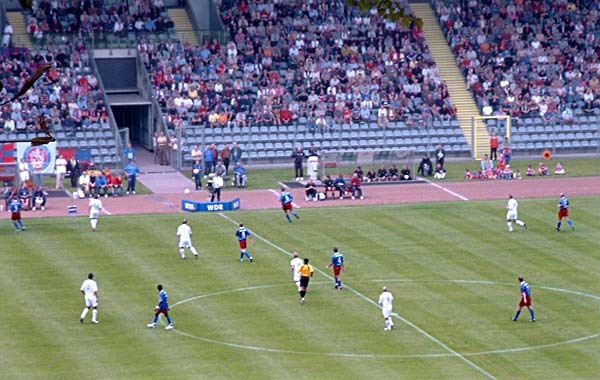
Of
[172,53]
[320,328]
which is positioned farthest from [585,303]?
[172,53]

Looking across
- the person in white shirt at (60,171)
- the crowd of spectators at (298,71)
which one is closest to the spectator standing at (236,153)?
the crowd of spectators at (298,71)

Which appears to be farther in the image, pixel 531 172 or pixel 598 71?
pixel 598 71

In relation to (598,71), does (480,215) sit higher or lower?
lower

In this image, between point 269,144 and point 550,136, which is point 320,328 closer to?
point 269,144

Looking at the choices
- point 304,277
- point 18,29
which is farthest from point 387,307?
point 18,29

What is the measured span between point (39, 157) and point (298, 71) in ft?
57.2

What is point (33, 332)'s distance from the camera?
3584 centimetres

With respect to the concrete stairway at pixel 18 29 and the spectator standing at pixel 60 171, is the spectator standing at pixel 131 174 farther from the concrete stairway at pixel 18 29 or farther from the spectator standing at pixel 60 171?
the concrete stairway at pixel 18 29

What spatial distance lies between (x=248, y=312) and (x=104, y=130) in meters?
29.3

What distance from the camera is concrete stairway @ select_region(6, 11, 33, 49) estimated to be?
70500 millimetres

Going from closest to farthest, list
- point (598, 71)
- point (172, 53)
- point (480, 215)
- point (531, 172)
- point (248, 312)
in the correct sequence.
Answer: point (248, 312)
point (480, 215)
point (531, 172)
point (172, 53)
point (598, 71)

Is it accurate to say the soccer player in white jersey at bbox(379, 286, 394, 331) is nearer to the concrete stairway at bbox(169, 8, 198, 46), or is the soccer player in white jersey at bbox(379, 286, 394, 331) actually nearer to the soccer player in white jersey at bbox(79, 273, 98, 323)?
the soccer player in white jersey at bbox(79, 273, 98, 323)

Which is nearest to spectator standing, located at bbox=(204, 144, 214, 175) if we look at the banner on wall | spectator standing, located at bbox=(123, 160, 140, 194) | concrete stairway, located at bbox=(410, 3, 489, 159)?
spectator standing, located at bbox=(123, 160, 140, 194)

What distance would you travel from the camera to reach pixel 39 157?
59.8 meters
